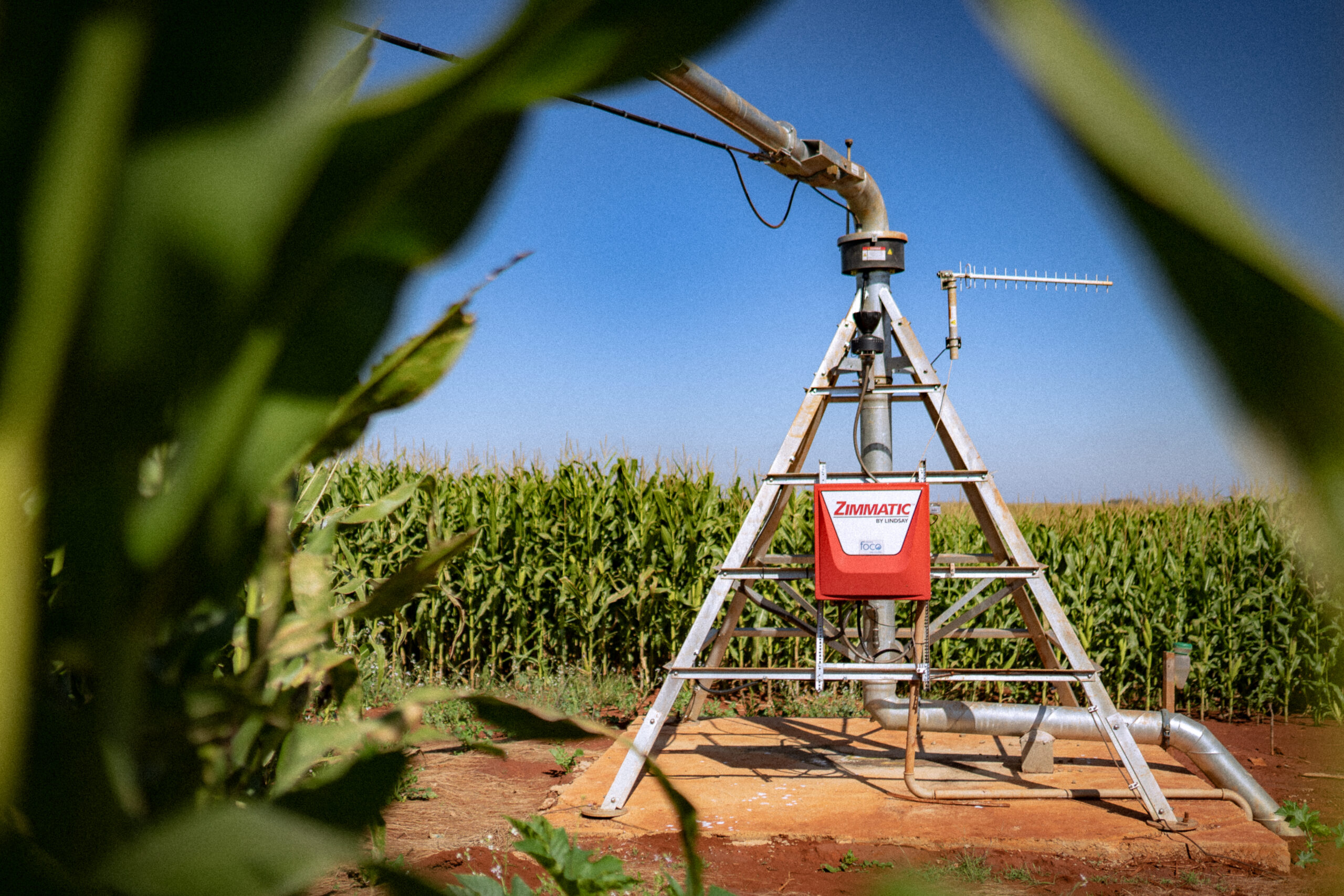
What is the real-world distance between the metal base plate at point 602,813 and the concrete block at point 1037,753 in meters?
1.92

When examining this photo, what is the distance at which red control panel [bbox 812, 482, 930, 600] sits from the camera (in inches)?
145

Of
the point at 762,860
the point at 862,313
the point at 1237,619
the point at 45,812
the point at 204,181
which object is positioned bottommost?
the point at 762,860

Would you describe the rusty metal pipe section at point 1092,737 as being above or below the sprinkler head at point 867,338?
below

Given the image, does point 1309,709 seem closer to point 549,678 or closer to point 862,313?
point 862,313

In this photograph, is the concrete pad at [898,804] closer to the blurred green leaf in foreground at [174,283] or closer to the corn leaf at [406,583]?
the corn leaf at [406,583]

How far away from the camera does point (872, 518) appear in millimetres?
3746

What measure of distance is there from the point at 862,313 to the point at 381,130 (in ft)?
13.1

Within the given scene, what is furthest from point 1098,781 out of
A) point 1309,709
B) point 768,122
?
point 1309,709

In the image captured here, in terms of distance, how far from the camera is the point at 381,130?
0.52 feet

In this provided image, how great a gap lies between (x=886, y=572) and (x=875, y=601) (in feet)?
2.03

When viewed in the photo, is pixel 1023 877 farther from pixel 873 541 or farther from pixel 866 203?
pixel 866 203

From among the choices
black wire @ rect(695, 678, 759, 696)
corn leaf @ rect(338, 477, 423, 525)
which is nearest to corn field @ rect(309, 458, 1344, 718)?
black wire @ rect(695, 678, 759, 696)

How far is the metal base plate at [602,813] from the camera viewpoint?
3705 millimetres

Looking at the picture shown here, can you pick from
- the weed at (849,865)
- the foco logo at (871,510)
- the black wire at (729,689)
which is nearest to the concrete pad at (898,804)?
the weed at (849,865)
